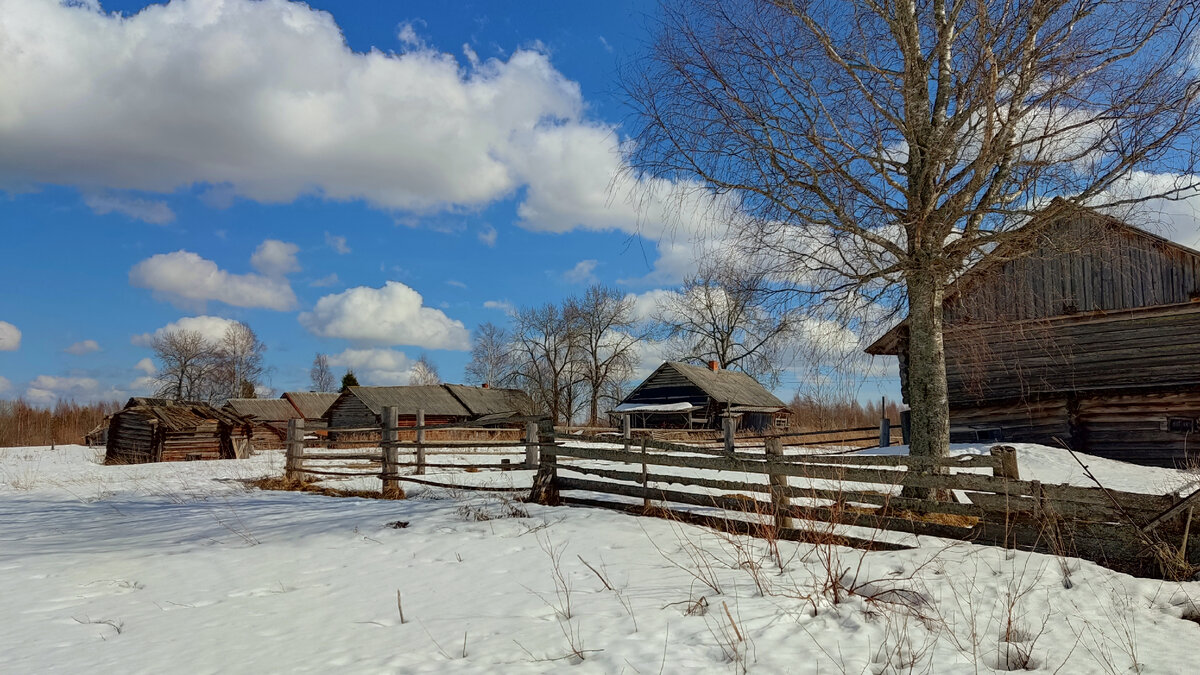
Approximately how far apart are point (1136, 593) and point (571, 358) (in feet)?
170

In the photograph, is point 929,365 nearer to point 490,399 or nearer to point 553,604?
point 553,604

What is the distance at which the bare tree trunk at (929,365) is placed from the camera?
9.34m

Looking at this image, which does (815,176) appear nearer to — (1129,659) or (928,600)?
(928,600)

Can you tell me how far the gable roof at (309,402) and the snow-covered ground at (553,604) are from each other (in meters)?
46.3

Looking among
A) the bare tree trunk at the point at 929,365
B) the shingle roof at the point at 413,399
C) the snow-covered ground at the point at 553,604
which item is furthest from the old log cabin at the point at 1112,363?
the shingle roof at the point at 413,399

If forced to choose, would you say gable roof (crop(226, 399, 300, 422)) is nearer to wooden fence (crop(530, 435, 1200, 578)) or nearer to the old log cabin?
the old log cabin

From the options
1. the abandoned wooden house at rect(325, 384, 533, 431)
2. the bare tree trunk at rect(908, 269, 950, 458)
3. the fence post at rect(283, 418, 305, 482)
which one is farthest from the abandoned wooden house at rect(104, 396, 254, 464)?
the bare tree trunk at rect(908, 269, 950, 458)

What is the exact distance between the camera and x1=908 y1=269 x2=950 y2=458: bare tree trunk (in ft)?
30.6

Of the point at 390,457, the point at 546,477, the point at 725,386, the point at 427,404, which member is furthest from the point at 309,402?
the point at 546,477

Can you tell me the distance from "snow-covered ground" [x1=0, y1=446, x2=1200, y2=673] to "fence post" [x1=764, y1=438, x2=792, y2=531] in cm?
49

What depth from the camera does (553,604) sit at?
5.57m

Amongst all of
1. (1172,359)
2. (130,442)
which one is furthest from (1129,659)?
(130,442)

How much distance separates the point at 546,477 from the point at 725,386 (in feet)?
110

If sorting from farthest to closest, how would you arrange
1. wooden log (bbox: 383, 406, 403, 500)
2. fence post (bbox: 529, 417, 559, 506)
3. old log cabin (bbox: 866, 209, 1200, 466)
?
old log cabin (bbox: 866, 209, 1200, 466), wooden log (bbox: 383, 406, 403, 500), fence post (bbox: 529, 417, 559, 506)
